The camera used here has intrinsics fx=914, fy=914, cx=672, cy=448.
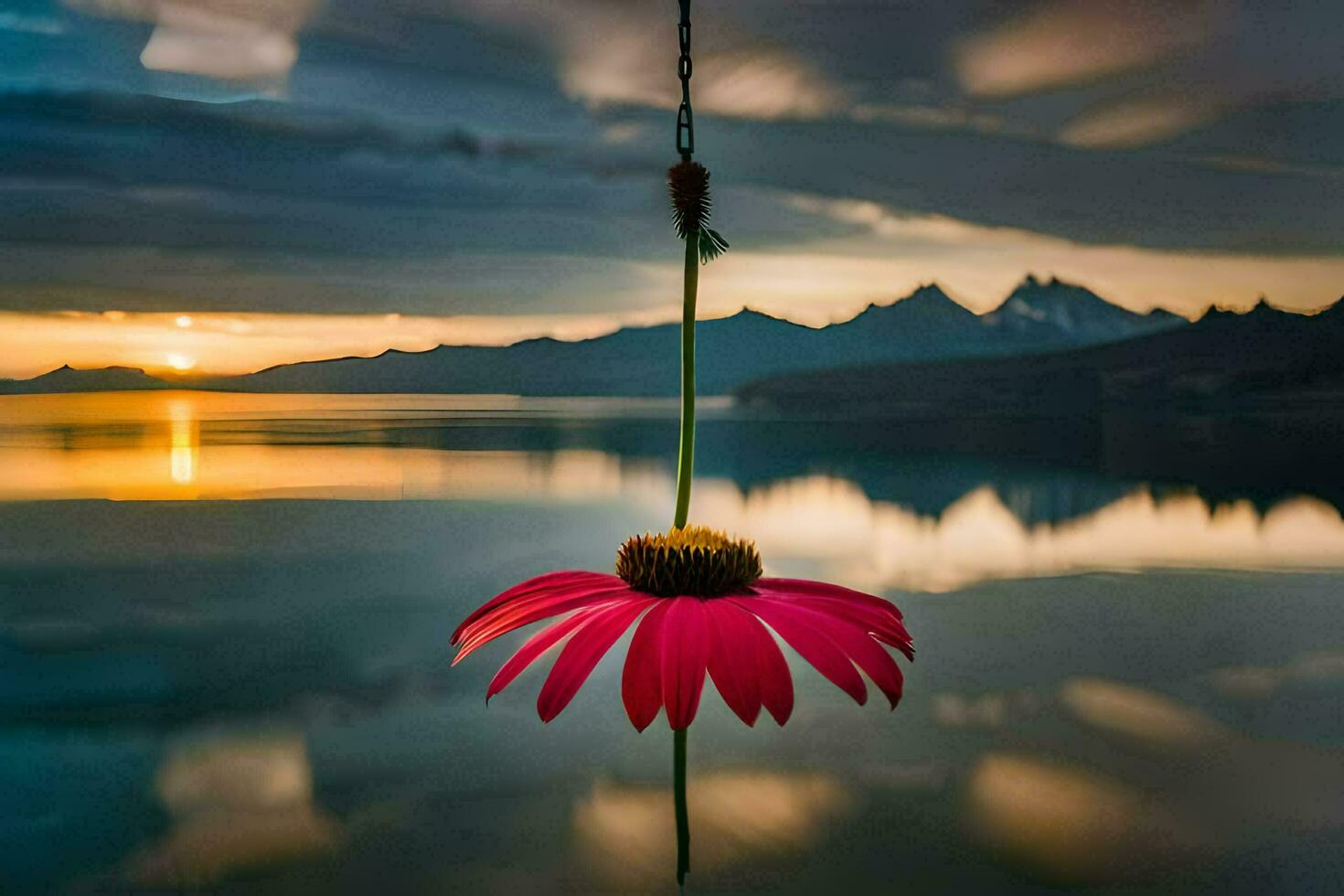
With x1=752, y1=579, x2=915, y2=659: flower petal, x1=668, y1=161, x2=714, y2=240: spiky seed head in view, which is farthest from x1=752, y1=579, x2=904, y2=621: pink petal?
x1=668, y1=161, x2=714, y2=240: spiky seed head

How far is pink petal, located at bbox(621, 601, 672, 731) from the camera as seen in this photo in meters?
0.50

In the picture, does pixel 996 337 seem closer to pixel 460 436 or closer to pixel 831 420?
pixel 831 420

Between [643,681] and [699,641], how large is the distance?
0.04 m

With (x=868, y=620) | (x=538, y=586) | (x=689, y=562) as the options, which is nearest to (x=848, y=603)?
(x=868, y=620)

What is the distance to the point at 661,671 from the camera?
51 centimetres

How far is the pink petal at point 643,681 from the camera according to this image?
1.66 ft

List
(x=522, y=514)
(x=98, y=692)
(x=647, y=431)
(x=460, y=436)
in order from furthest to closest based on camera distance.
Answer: (x=647, y=431)
(x=460, y=436)
(x=522, y=514)
(x=98, y=692)

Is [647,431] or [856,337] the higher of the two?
[856,337]

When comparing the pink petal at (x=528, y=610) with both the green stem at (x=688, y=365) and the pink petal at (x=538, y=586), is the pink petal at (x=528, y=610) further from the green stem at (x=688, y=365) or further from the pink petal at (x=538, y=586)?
the green stem at (x=688, y=365)

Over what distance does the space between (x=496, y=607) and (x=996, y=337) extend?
137615 millimetres

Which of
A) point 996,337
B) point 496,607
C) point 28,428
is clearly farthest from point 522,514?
point 996,337

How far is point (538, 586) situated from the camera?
692 mm

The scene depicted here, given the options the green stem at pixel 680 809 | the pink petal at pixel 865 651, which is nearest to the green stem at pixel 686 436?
the green stem at pixel 680 809

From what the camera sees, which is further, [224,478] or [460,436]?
[460,436]
